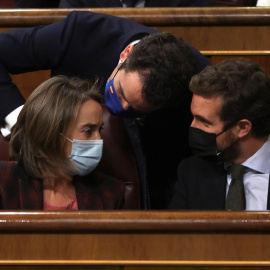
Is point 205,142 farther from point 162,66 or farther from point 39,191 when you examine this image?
point 39,191

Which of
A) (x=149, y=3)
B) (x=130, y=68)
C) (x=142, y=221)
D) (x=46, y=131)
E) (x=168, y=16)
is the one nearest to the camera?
(x=142, y=221)

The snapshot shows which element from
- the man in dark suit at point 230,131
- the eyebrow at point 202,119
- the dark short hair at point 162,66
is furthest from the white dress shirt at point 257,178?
the dark short hair at point 162,66

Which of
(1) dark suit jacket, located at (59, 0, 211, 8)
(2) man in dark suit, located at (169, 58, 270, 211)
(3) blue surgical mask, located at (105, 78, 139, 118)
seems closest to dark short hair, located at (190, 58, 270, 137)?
(2) man in dark suit, located at (169, 58, 270, 211)

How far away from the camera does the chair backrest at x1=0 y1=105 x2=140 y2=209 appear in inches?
49.1

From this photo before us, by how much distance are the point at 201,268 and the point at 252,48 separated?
2.51ft

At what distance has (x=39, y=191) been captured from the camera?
1.18 m

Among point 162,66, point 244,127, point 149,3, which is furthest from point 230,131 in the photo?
point 149,3

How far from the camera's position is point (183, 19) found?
153 cm

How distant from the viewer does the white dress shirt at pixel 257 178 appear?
1.18 m

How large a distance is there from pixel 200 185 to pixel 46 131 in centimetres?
33

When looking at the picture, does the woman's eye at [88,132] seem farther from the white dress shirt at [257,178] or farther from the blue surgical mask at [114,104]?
the white dress shirt at [257,178]

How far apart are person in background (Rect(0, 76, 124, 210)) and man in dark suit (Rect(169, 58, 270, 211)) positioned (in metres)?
0.19

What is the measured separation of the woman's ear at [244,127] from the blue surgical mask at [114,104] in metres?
0.23

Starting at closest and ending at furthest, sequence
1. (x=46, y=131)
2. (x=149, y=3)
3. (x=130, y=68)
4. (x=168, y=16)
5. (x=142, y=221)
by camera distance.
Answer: (x=142, y=221), (x=46, y=131), (x=130, y=68), (x=168, y=16), (x=149, y=3)
